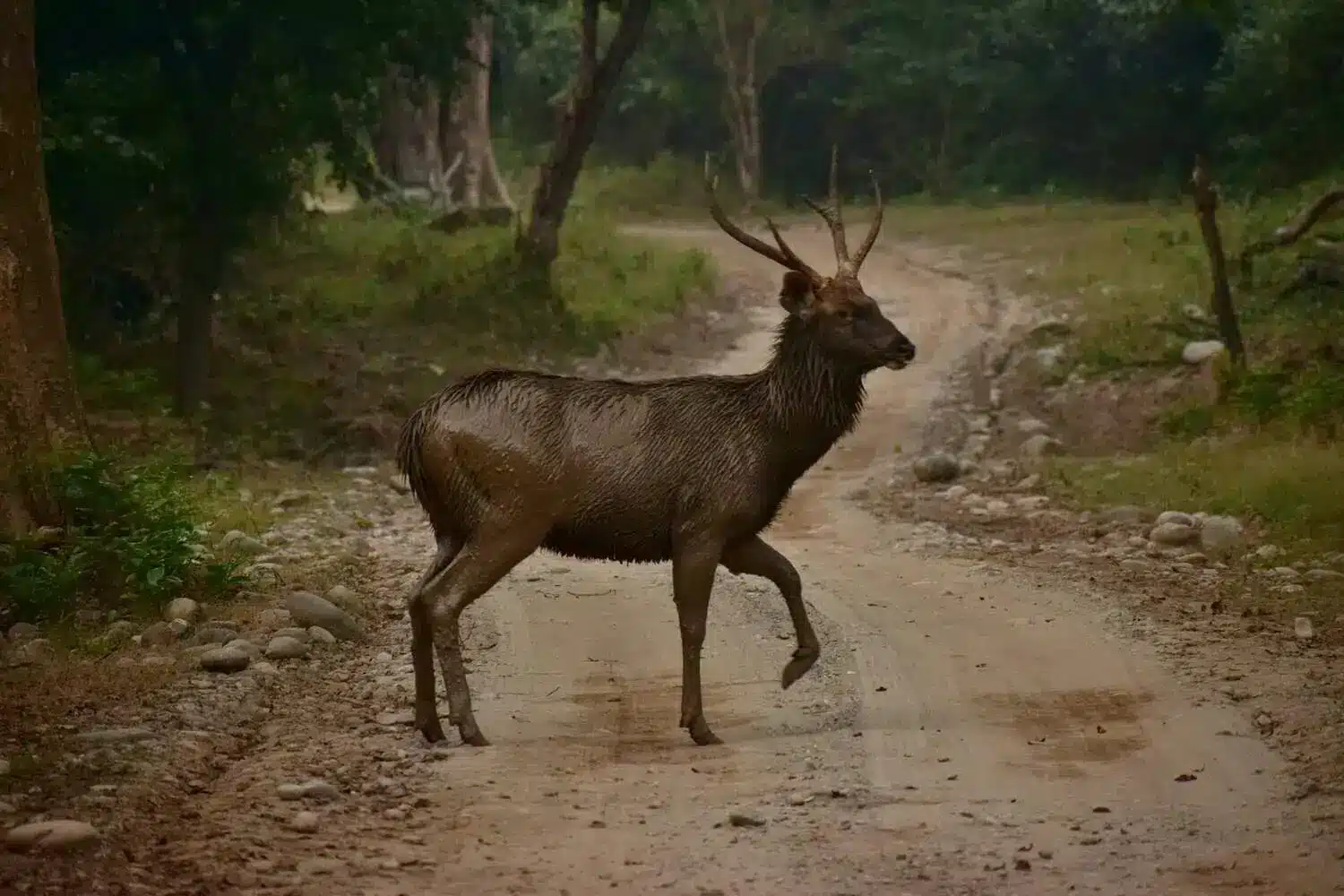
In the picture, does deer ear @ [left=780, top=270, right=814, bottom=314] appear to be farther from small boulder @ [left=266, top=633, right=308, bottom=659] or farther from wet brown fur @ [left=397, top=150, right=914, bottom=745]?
small boulder @ [left=266, top=633, right=308, bottom=659]

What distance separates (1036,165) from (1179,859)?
111 feet

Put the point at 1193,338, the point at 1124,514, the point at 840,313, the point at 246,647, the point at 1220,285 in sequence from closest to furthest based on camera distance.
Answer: the point at 840,313 < the point at 246,647 < the point at 1124,514 < the point at 1220,285 < the point at 1193,338

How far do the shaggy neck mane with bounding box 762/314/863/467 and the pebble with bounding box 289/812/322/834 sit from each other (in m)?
3.00

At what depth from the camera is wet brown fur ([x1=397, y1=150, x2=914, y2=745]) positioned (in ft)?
26.5

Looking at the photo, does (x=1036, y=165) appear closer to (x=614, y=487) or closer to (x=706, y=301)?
(x=706, y=301)

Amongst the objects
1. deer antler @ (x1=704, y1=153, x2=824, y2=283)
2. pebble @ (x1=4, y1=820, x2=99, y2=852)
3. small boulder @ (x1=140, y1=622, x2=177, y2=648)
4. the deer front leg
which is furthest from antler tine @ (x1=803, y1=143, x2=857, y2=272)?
pebble @ (x1=4, y1=820, x2=99, y2=852)

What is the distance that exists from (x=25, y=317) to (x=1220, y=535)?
8043mm

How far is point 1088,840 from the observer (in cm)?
635

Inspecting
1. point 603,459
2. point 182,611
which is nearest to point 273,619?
point 182,611

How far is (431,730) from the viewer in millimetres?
8031

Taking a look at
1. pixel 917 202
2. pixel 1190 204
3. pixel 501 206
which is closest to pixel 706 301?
pixel 501 206

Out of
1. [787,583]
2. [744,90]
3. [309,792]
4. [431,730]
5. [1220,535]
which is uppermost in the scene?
[744,90]

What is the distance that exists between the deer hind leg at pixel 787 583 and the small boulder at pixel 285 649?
2.47m

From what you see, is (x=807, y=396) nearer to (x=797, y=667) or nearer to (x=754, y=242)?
(x=754, y=242)
